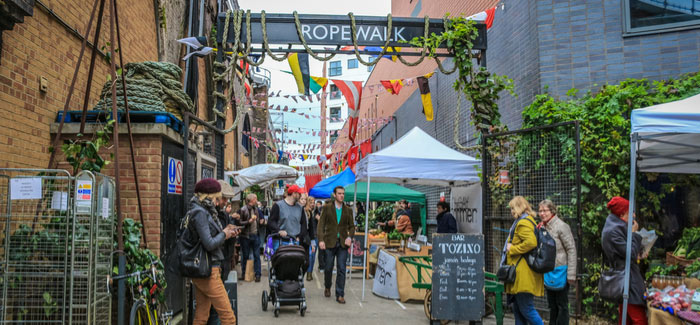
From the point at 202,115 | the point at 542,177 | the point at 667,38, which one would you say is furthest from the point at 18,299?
the point at 667,38

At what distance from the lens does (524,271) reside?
5.75 m

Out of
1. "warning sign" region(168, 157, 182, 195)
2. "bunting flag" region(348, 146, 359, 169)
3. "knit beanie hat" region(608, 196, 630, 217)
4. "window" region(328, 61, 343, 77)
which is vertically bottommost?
"knit beanie hat" region(608, 196, 630, 217)

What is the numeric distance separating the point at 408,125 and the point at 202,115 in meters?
9.76

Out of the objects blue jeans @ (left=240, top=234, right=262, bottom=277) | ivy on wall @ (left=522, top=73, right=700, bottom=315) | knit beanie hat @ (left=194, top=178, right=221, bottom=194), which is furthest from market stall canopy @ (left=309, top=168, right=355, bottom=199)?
knit beanie hat @ (left=194, top=178, right=221, bottom=194)

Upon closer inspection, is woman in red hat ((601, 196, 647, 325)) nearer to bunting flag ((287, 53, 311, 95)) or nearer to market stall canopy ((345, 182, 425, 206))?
bunting flag ((287, 53, 311, 95))

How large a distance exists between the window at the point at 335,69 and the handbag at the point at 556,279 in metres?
45.3

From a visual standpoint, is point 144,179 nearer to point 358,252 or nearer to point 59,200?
point 59,200

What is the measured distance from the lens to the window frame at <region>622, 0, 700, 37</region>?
7977 millimetres

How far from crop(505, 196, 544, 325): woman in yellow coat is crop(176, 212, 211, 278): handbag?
3337mm

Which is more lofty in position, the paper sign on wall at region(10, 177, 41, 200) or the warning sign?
the warning sign

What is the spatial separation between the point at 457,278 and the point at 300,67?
537cm

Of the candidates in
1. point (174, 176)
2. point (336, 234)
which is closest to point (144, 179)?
point (174, 176)

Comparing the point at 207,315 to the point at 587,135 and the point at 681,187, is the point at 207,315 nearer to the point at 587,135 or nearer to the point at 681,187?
the point at 587,135

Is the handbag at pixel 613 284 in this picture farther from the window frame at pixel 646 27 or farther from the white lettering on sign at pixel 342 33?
the white lettering on sign at pixel 342 33
